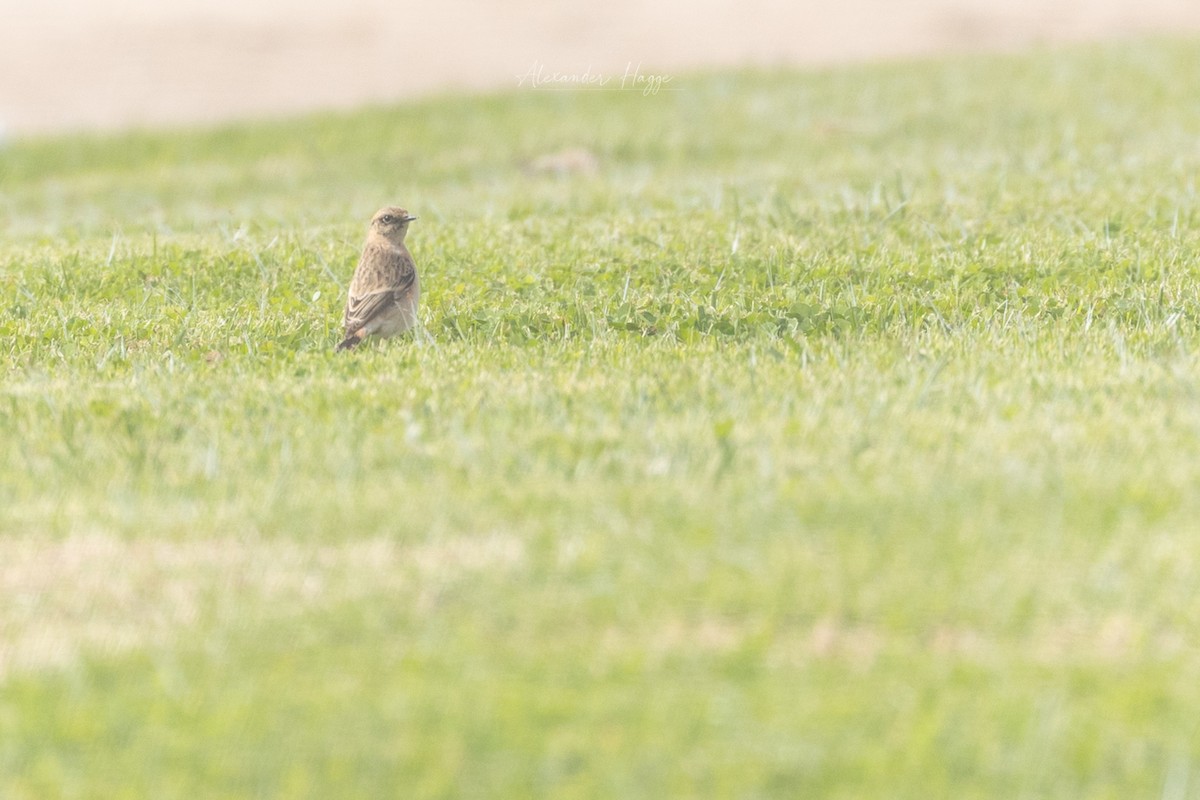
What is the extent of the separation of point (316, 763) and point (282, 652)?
764 mm

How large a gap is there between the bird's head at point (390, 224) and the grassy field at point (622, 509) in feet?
1.65

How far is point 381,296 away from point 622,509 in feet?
11.5

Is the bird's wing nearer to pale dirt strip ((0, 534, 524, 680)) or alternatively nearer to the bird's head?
the bird's head

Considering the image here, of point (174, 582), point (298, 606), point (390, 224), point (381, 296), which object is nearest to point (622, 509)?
point (298, 606)

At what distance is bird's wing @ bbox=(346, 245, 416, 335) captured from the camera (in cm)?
979

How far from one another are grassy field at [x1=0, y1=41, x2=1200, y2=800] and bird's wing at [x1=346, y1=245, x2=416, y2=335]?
0.30 metres

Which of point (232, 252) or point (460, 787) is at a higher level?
point (232, 252)

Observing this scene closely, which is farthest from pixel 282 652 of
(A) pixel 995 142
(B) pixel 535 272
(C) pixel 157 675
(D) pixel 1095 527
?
(A) pixel 995 142

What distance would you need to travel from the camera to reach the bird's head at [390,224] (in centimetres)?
1062

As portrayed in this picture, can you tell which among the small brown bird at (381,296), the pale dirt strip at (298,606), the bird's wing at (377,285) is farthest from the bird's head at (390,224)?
the pale dirt strip at (298,606)

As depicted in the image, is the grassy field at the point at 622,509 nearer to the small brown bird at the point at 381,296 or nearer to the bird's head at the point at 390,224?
the small brown bird at the point at 381,296

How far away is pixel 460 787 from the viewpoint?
16.0 feet

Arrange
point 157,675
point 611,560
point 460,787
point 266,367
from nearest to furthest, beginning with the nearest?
point 460,787, point 157,675, point 611,560, point 266,367

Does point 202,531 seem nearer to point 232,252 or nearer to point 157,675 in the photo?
point 157,675
